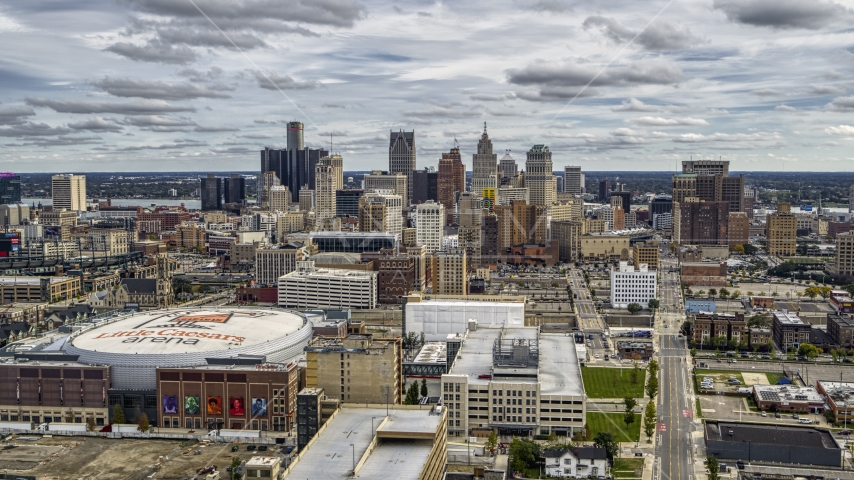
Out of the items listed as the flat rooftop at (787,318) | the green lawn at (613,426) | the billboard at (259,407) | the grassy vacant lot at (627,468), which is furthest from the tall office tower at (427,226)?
the grassy vacant lot at (627,468)

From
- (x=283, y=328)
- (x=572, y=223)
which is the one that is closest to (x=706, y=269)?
(x=572, y=223)

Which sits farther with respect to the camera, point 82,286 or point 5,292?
point 82,286

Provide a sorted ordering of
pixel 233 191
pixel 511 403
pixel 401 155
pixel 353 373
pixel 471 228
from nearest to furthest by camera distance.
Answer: pixel 353 373
pixel 511 403
pixel 471 228
pixel 401 155
pixel 233 191

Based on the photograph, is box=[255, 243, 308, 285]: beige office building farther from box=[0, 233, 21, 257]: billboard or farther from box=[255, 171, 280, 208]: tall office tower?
box=[255, 171, 280, 208]: tall office tower

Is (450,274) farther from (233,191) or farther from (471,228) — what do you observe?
(233,191)

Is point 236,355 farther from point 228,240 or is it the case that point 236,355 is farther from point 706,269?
point 228,240

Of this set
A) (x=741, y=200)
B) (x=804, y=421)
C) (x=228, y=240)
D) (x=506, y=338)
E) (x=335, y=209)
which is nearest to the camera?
(x=804, y=421)

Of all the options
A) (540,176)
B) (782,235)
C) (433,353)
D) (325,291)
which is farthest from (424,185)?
(433,353)
